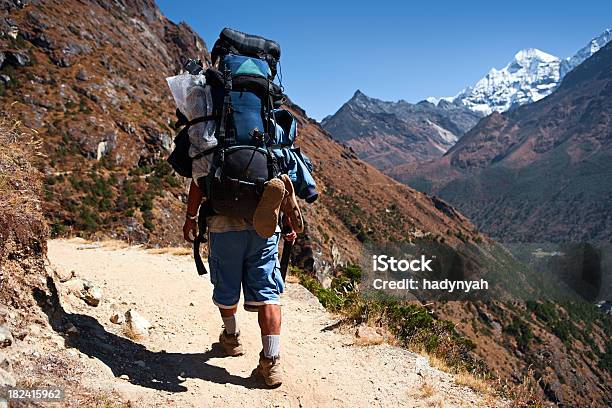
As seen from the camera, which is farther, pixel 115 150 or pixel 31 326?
pixel 115 150

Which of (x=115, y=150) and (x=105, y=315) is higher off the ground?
(x=115, y=150)

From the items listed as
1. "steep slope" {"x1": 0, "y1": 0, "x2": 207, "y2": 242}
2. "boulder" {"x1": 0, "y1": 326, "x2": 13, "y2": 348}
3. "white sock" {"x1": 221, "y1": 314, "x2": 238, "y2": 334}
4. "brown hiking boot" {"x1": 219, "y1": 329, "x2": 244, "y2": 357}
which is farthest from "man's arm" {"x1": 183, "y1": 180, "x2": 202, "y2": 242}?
"steep slope" {"x1": 0, "y1": 0, "x2": 207, "y2": 242}

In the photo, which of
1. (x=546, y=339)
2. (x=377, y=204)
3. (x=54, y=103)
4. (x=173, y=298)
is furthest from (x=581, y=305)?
(x=173, y=298)

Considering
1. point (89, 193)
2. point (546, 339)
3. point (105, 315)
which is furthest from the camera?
point (546, 339)

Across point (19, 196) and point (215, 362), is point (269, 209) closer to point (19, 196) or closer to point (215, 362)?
point (215, 362)

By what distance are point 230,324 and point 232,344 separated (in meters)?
0.24

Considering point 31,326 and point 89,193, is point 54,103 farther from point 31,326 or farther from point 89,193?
point 31,326

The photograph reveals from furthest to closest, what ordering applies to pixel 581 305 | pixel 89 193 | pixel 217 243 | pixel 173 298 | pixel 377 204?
pixel 377 204, pixel 581 305, pixel 89 193, pixel 173 298, pixel 217 243

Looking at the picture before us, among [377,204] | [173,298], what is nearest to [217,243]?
[173,298]

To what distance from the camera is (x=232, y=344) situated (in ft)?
16.5

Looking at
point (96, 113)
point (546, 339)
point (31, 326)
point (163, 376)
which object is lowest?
point (546, 339)

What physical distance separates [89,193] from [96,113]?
2606cm

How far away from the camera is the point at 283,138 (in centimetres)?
451

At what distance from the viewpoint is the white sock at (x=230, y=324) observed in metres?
4.86
